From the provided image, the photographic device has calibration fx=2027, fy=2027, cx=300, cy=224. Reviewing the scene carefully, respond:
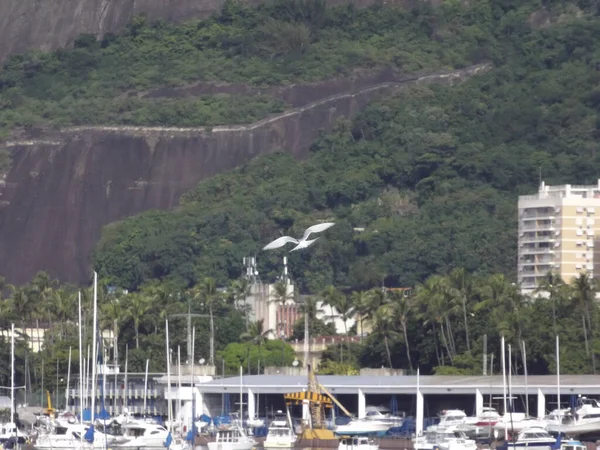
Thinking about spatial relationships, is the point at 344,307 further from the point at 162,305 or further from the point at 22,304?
the point at 22,304

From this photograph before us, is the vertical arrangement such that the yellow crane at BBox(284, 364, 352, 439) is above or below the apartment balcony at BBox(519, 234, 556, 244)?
below

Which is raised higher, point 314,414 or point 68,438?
point 314,414


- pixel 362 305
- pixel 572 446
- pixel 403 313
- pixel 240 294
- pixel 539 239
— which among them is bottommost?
pixel 572 446

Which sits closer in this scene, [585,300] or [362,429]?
[362,429]

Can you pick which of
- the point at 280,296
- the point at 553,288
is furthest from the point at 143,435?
the point at 280,296

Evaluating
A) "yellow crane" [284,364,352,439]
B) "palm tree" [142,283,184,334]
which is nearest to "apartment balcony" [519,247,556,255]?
"palm tree" [142,283,184,334]

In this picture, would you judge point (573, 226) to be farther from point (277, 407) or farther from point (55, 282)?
point (277, 407)

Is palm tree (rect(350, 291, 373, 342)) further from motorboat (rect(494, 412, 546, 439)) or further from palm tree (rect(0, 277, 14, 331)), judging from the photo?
motorboat (rect(494, 412, 546, 439))
